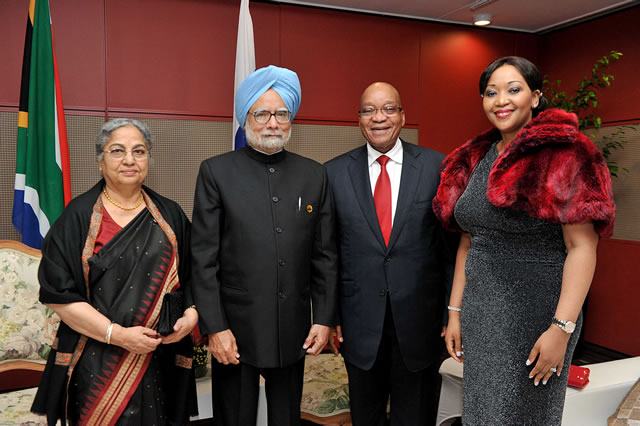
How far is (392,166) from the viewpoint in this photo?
2.14 metres

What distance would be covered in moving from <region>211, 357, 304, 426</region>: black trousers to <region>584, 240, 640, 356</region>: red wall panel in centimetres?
365

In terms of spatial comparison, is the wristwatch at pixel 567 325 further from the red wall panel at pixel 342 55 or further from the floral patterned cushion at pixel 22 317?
the red wall panel at pixel 342 55

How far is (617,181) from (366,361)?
138 inches

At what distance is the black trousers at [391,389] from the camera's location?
2020 mm

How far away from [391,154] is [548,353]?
3.33ft

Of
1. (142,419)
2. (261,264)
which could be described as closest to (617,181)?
(261,264)

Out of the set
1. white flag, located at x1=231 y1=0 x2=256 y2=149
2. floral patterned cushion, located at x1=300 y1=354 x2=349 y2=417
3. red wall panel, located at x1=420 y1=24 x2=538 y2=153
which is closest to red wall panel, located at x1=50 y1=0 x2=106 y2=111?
white flag, located at x1=231 y1=0 x2=256 y2=149

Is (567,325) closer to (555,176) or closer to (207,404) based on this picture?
(555,176)

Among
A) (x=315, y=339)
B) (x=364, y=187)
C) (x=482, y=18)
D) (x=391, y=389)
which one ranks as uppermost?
(x=482, y=18)

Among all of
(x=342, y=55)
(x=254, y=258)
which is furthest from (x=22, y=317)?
(x=342, y=55)

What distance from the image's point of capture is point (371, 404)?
2098mm

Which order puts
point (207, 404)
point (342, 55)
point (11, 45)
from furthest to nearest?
point (342, 55)
point (11, 45)
point (207, 404)

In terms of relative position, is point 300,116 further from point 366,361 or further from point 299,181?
point 366,361

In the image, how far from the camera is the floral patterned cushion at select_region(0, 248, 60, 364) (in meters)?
2.51
